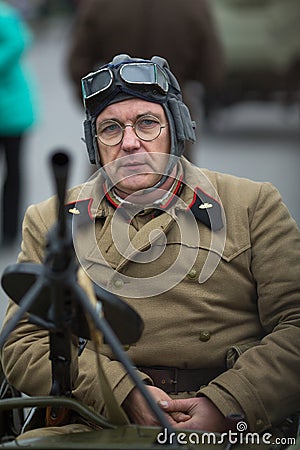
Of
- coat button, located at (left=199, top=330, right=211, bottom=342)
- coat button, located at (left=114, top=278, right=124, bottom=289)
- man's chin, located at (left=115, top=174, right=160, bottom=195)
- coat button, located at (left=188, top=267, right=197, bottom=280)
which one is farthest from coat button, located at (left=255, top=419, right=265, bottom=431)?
man's chin, located at (left=115, top=174, right=160, bottom=195)

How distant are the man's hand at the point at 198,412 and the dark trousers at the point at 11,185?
5.18 meters

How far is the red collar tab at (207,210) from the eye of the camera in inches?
157

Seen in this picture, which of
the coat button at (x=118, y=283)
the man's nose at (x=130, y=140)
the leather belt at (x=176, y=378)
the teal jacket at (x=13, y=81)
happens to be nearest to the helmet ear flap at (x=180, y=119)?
the man's nose at (x=130, y=140)

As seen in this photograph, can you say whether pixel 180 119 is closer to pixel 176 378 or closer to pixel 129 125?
pixel 129 125

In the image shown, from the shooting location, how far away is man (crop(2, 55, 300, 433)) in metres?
3.79

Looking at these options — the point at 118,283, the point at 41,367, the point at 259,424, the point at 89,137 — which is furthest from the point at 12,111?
the point at 259,424

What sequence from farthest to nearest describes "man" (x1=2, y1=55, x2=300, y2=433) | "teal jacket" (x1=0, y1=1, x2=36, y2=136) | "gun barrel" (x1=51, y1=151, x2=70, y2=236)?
1. "teal jacket" (x1=0, y1=1, x2=36, y2=136)
2. "man" (x1=2, y1=55, x2=300, y2=433)
3. "gun barrel" (x1=51, y1=151, x2=70, y2=236)

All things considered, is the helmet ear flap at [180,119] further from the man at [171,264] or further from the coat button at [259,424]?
the coat button at [259,424]

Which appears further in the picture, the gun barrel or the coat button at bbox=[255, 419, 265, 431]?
the coat button at bbox=[255, 419, 265, 431]

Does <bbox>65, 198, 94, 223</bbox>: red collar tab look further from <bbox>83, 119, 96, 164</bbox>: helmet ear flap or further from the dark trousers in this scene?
the dark trousers

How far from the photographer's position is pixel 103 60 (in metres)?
8.29

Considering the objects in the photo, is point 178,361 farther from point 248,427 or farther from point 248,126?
point 248,126

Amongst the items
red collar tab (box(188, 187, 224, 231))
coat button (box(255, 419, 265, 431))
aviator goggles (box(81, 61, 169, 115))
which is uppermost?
aviator goggles (box(81, 61, 169, 115))

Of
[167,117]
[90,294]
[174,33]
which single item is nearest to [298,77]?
[174,33]
